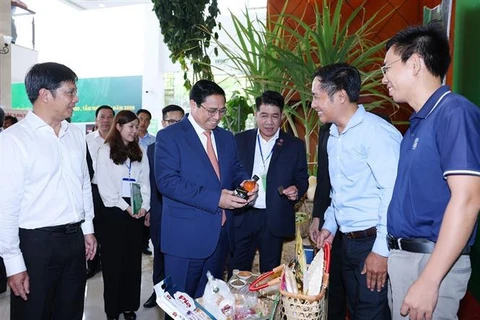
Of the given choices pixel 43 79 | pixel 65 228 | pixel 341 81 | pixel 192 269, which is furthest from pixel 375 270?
pixel 43 79

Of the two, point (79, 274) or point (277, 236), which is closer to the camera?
point (79, 274)

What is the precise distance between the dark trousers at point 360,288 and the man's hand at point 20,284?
1396mm

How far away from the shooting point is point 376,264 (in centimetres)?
153

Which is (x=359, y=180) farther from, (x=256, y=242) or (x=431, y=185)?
(x=256, y=242)

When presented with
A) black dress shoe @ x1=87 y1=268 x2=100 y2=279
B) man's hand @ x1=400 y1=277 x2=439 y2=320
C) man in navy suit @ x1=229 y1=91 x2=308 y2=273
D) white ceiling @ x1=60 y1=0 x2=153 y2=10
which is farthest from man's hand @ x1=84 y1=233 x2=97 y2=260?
white ceiling @ x1=60 y1=0 x2=153 y2=10

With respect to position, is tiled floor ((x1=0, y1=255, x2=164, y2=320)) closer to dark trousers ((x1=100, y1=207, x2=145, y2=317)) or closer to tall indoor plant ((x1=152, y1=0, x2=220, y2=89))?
dark trousers ((x1=100, y1=207, x2=145, y2=317))

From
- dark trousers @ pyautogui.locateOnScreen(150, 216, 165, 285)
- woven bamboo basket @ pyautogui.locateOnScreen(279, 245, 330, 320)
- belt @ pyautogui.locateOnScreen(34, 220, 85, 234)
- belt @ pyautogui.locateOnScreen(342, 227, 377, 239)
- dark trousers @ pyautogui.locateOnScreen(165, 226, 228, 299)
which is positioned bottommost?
dark trousers @ pyautogui.locateOnScreen(150, 216, 165, 285)

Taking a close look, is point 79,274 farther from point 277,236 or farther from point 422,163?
point 422,163

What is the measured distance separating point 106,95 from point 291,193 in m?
8.70

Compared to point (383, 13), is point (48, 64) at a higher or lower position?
lower

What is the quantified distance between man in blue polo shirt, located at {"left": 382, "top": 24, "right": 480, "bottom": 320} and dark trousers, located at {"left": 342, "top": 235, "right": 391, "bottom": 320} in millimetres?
243

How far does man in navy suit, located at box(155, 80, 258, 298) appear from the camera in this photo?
1938 millimetres

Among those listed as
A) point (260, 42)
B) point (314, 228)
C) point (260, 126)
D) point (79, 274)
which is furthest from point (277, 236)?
point (260, 42)

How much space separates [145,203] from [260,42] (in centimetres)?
157
